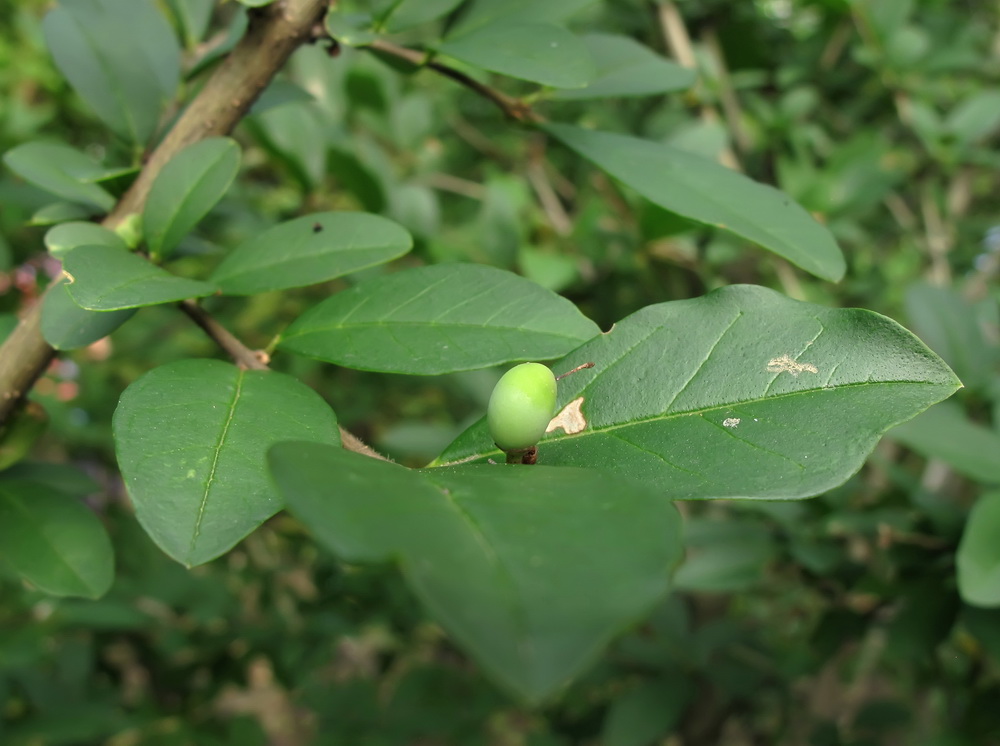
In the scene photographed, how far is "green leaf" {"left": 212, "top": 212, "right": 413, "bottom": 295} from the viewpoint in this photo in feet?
1.66

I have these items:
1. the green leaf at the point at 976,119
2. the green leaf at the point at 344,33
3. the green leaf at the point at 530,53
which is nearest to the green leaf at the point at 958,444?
the green leaf at the point at 530,53

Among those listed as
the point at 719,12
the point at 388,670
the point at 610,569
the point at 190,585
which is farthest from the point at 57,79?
the point at 610,569

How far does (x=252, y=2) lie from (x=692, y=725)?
4.37ft

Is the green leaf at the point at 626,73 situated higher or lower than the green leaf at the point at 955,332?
higher

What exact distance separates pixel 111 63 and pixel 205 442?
415 millimetres

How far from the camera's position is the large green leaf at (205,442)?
34 centimetres

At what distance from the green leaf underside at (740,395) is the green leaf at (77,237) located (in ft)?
0.89

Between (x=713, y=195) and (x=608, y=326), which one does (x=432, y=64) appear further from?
→ (x=608, y=326)

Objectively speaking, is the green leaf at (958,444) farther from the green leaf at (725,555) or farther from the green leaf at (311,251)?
the green leaf at (311,251)

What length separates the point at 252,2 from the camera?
1.55ft

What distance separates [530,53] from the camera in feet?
1.75

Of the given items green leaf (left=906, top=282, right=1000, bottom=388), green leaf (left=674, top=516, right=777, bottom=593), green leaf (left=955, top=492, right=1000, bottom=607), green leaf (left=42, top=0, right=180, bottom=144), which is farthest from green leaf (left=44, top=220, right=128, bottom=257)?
green leaf (left=906, top=282, right=1000, bottom=388)

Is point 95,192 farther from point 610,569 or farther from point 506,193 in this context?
point 506,193

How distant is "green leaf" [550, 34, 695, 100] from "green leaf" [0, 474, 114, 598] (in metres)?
0.49
